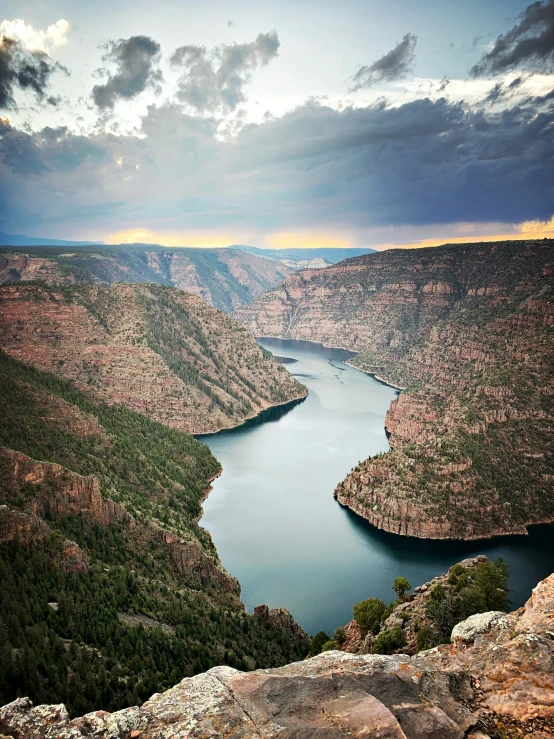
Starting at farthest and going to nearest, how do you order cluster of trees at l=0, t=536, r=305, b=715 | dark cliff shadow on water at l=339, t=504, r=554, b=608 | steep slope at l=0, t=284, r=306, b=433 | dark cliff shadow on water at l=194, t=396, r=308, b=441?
dark cliff shadow on water at l=194, t=396, r=308, b=441, steep slope at l=0, t=284, r=306, b=433, dark cliff shadow on water at l=339, t=504, r=554, b=608, cluster of trees at l=0, t=536, r=305, b=715

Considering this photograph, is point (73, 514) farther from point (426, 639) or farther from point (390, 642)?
point (426, 639)

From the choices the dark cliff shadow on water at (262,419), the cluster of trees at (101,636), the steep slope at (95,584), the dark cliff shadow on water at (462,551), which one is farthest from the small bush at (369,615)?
the dark cliff shadow on water at (262,419)

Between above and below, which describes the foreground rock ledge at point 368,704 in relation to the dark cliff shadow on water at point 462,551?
above

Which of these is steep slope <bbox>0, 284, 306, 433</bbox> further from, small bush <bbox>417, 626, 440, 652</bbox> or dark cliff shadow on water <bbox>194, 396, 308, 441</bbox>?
small bush <bbox>417, 626, 440, 652</bbox>

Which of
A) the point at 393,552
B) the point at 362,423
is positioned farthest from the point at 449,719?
the point at 362,423

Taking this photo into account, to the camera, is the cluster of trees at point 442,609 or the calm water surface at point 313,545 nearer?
the cluster of trees at point 442,609

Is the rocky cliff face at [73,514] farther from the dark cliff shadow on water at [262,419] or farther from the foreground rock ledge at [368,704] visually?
the dark cliff shadow on water at [262,419]

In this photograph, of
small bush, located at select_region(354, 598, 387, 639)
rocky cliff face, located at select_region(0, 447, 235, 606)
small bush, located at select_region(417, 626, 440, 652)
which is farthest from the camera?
rocky cliff face, located at select_region(0, 447, 235, 606)

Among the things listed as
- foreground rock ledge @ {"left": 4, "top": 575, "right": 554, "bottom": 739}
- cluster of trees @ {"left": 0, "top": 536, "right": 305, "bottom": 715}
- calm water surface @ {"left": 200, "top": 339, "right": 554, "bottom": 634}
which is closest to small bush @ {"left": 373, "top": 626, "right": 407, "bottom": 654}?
cluster of trees @ {"left": 0, "top": 536, "right": 305, "bottom": 715}
